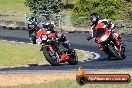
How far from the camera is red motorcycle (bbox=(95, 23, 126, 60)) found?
19277 millimetres

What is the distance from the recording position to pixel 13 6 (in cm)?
7531

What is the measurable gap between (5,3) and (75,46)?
50.8m

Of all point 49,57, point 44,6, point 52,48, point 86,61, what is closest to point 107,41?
point 52,48

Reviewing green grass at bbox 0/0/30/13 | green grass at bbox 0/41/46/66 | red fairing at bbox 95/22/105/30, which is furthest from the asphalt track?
green grass at bbox 0/0/30/13

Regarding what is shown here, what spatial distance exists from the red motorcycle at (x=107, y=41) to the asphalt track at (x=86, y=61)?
42 centimetres

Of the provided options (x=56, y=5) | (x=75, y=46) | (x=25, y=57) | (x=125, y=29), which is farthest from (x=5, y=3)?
(x=25, y=57)

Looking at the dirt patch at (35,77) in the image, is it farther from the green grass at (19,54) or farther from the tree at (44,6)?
the tree at (44,6)

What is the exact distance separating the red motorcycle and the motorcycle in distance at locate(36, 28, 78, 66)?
4.54ft

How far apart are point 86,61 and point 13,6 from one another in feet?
178

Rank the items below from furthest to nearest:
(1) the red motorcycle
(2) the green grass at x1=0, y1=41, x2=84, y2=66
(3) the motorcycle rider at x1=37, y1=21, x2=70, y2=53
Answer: (2) the green grass at x1=0, y1=41, x2=84, y2=66 → (1) the red motorcycle → (3) the motorcycle rider at x1=37, y1=21, x2=70, y2=53

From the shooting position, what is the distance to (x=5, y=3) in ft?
263

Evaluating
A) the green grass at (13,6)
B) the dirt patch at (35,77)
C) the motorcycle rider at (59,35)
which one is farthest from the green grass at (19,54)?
the green grass at (13,6)

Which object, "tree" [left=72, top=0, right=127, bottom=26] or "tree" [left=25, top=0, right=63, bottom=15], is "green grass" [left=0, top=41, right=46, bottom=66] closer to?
"tree" [left=72, top=0, right=127, bottom=26]

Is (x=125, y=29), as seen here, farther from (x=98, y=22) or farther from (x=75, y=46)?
(x=98, y=22)
